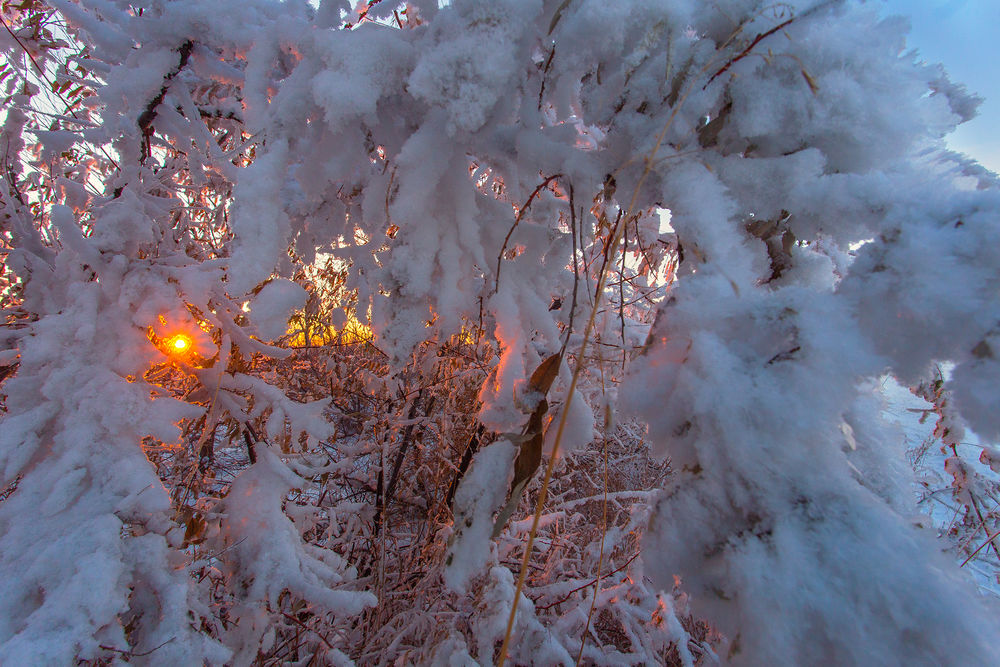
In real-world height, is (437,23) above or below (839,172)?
above

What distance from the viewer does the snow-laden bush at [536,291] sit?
48 centimetres

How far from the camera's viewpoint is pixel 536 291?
1119mm

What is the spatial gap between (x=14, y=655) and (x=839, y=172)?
5.99ft

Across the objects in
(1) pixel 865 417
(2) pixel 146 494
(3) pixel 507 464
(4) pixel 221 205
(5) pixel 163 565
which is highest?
(4) pixel 221 205

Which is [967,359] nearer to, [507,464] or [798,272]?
[798,272]

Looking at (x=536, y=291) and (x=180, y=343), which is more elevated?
(x=536, y=291)

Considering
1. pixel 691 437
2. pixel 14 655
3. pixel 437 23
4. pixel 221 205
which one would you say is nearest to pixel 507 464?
pixel 691 437

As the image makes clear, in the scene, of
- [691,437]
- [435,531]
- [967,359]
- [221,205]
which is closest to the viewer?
[967,359]

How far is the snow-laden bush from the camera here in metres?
0.48

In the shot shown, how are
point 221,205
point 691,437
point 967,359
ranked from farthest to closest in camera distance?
point 221,205
point 691,437
point 967,359

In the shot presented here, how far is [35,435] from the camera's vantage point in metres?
1.16

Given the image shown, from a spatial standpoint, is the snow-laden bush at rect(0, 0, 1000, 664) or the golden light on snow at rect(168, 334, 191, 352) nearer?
the snow-laden bush at rect(0, 0, 1000, 664)

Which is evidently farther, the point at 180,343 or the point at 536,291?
the point at 180,343

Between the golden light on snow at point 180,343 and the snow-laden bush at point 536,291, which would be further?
the golden light on snow at point 180,343
